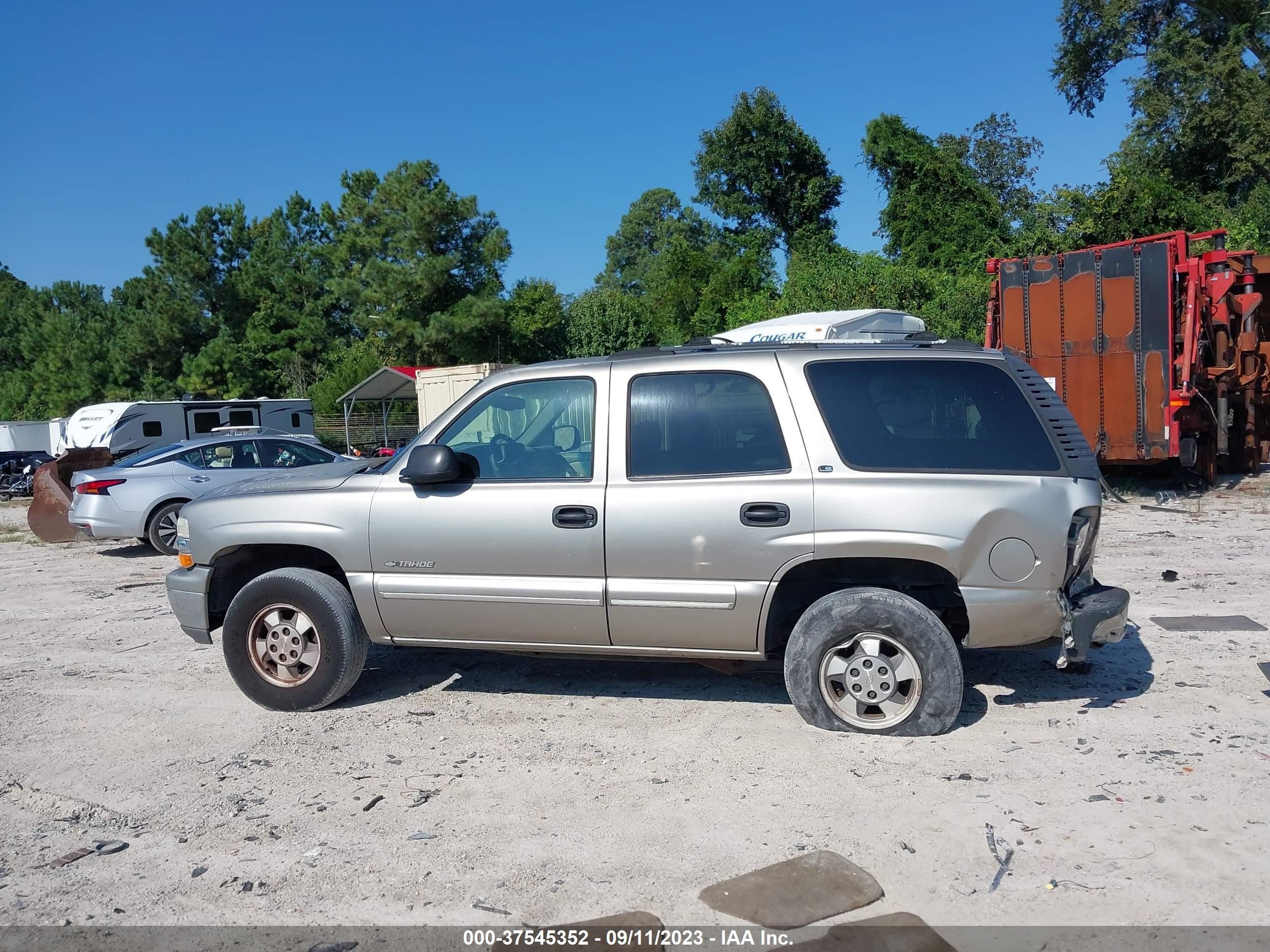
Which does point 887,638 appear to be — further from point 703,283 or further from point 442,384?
point 703,283

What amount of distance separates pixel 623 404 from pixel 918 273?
2033 centimetres

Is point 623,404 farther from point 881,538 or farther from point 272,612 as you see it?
point 272,612

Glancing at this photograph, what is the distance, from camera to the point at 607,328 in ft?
126

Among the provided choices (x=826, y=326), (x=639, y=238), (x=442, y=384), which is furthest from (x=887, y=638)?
(x=639, y=238)

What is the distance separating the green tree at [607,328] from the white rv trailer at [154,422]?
599 inches

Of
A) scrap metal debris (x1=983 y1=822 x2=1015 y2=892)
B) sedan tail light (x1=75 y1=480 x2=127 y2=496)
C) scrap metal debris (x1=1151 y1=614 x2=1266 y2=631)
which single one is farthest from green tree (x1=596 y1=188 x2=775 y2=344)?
scrap metal debris (x1=983 y1=822 x2=1015 y2=892)

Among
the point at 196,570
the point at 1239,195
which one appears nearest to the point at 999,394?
the point at 196,570

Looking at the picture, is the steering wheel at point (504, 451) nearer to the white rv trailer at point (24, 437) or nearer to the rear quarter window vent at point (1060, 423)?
the rear quarter window vent at point (1060, 423)

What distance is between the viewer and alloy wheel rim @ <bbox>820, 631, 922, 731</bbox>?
4.86 meters

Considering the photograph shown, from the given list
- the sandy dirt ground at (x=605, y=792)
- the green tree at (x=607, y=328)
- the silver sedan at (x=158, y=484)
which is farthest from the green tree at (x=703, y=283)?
the sandy dirt ground at (x=605, y=792)

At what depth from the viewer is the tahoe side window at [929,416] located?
15.9ft

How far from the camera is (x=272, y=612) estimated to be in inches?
218

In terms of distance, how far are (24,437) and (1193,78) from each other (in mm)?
31910

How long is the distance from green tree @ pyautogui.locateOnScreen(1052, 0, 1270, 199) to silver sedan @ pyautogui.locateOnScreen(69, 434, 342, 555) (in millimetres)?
24913
